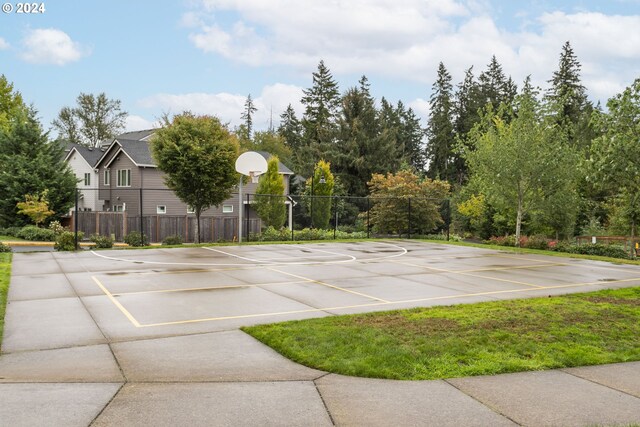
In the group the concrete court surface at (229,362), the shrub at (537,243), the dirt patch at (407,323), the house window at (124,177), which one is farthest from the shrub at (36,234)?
the dirt patch at (407,323)

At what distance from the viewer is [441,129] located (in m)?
65.1

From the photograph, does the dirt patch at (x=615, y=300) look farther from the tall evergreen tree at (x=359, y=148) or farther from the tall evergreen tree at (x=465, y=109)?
the tall evergreen tree at (x=465, y=109)

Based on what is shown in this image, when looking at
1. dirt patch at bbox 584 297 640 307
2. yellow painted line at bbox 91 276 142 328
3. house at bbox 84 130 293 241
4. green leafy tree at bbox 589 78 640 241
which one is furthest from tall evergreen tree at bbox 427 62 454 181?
yellow painted line at bbox 91 276 142 328

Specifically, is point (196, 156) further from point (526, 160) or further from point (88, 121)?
point (88, 121)

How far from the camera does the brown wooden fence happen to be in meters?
30.2

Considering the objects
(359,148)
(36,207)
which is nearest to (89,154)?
(36,207)

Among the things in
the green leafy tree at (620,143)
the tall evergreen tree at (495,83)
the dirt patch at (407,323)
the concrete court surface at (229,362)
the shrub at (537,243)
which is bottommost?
the concrete court surface at (229,362)

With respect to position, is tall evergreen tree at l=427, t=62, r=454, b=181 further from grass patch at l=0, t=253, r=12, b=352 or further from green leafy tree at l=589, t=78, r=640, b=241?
grass patch at l=0, t=253, r=12, b=352

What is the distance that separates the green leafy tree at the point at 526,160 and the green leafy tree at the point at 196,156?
12.2m

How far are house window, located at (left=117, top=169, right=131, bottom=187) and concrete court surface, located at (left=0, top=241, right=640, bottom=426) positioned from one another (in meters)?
23.7

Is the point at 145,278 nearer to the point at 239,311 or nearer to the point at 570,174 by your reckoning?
the point at 239,311

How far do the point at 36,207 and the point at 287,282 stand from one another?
23.5 meters

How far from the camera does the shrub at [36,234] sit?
27516 mm

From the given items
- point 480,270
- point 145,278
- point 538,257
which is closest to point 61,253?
point 145,278
